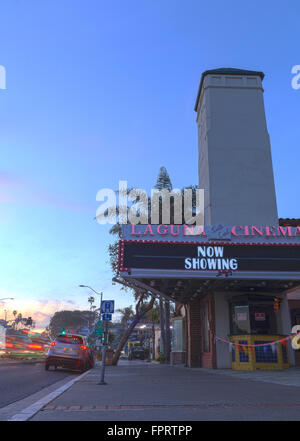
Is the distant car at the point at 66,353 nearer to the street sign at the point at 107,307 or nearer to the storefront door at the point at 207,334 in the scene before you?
the street sign at the point at 107,307

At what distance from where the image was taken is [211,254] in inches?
750

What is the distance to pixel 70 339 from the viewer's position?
19.4 metres

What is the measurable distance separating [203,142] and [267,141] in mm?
4671

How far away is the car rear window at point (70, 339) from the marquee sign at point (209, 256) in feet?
14.8

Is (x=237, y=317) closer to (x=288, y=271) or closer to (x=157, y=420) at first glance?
(x=288, y=271)

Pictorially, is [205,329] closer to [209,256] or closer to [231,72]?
[209,256]

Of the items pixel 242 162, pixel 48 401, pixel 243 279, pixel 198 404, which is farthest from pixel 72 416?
pixel 242 162

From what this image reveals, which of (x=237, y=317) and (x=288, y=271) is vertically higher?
(x=288, y=271)

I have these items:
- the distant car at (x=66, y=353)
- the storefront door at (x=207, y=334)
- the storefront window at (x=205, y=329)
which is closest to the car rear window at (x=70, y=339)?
the distant car at (x=66, y=353)

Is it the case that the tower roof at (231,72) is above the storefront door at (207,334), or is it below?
above

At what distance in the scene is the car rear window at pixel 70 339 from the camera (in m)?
19.2

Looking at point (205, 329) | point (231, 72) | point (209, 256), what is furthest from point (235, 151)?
point (205, 329)


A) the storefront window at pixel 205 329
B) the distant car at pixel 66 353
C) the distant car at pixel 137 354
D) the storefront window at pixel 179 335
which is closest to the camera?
the distant car at pixel 66 353

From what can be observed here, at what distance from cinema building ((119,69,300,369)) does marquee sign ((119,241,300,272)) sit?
0.05 metres
